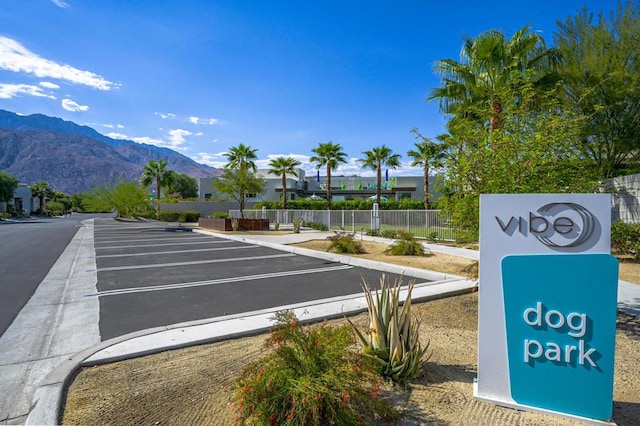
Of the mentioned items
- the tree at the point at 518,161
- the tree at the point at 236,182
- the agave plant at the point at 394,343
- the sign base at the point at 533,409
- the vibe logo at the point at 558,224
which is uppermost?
the tree at the point at 236,182

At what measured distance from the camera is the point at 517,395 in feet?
10.6

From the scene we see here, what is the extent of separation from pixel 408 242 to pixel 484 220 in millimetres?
10365

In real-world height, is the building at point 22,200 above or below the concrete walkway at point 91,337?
above

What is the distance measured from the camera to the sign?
300cm

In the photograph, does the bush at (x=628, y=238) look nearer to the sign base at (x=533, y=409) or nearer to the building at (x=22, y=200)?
the sign base at (x=533, y=409)

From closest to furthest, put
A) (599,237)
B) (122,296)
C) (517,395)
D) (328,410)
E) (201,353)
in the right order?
(328,410) → (599,237) → (517,395) → (201,353) → (122,296)

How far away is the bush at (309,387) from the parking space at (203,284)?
3449 mm

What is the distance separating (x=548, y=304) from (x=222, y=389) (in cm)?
288

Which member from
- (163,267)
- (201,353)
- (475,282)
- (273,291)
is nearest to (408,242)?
(475,282)

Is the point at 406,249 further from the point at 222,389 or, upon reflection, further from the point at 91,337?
the point at 222,389

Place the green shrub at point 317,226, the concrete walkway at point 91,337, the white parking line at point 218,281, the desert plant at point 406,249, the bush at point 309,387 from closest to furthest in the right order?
the bush at point 309,387
the concrete walkway at point 91,337
the white parking line at point 218,281
the desert plant at point 406,249
the green shrub at point 317,226

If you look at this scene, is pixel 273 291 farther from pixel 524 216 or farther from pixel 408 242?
pixel 408 242

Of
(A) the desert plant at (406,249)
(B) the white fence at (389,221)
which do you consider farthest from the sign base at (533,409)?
(B) the white fence at (389,221)

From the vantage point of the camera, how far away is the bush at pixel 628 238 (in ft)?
37.1
